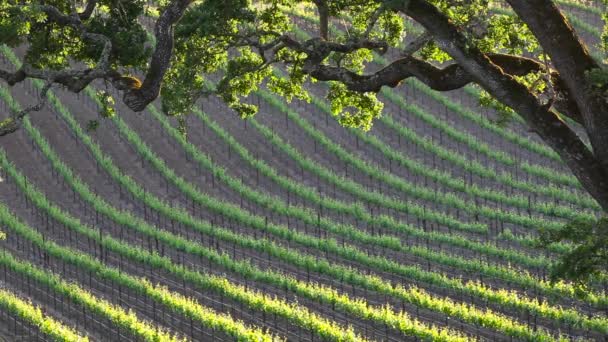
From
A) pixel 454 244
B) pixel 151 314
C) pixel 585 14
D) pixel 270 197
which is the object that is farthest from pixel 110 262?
pixel 585 14

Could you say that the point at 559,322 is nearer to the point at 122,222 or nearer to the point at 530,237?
the point at 530,237

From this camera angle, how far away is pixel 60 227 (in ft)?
121

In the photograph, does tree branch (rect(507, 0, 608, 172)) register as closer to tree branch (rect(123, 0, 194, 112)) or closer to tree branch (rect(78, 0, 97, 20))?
tree branch (rect(123, 0, 194, 112))

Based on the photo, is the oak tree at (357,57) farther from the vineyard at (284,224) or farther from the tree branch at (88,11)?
the vineyard at (284,224)

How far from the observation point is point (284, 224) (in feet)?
123

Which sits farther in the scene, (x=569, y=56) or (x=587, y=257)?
(x=569, y=56)

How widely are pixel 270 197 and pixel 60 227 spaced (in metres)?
7.95

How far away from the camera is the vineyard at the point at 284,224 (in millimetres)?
27141

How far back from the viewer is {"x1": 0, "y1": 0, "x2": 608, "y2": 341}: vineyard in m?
27.1

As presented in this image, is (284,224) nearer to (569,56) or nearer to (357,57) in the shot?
(357,57)

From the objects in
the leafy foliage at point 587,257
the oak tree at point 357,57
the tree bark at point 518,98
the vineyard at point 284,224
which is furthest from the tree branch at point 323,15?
the leafy foliage at point 587,257

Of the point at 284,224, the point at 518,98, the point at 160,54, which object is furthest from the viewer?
the point at 284,224

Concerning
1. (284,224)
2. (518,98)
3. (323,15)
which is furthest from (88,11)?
(284,224)

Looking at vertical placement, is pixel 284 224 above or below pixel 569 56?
below
